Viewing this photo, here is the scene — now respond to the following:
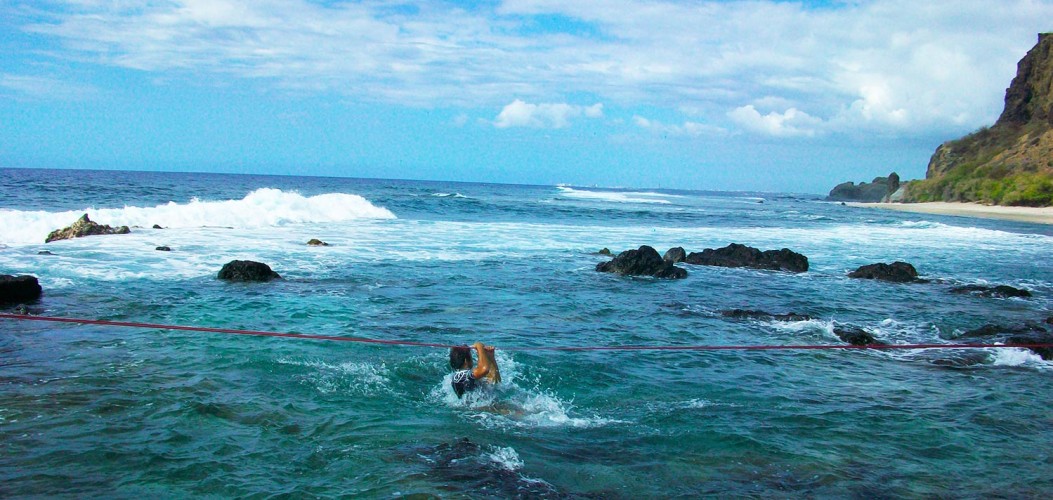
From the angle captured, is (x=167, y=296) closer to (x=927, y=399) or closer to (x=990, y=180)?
(x=927, y=399)

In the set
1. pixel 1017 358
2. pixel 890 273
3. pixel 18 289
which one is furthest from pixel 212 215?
pixel 1017 358

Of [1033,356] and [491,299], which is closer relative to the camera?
[1033,356]

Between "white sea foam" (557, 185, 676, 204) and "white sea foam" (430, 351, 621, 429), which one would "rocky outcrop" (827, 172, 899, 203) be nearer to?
"white sea foam" (557, 185, 676, 204)

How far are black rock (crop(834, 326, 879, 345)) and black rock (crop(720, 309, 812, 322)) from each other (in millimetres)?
965

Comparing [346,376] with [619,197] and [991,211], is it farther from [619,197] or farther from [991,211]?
[619,197]

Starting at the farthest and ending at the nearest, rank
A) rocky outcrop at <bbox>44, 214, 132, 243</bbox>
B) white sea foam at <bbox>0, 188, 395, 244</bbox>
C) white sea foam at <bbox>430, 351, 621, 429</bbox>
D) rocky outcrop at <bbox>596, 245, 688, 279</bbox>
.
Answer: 1. white sea foam at <bbox>0, 188, 395, 244</bbox>
2. rocky outcrop at <bbox>44, 214, 132, 243</bbox>
3. rocky outcrop at <bbox>596, 245, 688, 279</bbox>
4. white sea foam at <bbox>430, 351, 621, 429</bbox>

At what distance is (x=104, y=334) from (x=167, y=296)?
113 inches

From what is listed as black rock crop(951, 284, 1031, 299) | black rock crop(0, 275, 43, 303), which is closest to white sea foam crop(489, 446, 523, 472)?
black rock crop(0, 275, 43, 303)

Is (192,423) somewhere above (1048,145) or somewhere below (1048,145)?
below

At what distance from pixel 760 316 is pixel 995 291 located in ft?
21.6

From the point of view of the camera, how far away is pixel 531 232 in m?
29.0

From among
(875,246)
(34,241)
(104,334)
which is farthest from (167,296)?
(875,246)

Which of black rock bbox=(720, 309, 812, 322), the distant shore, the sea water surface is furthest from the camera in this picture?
the distant shore

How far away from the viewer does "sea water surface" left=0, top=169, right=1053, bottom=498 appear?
5422 millimetres
